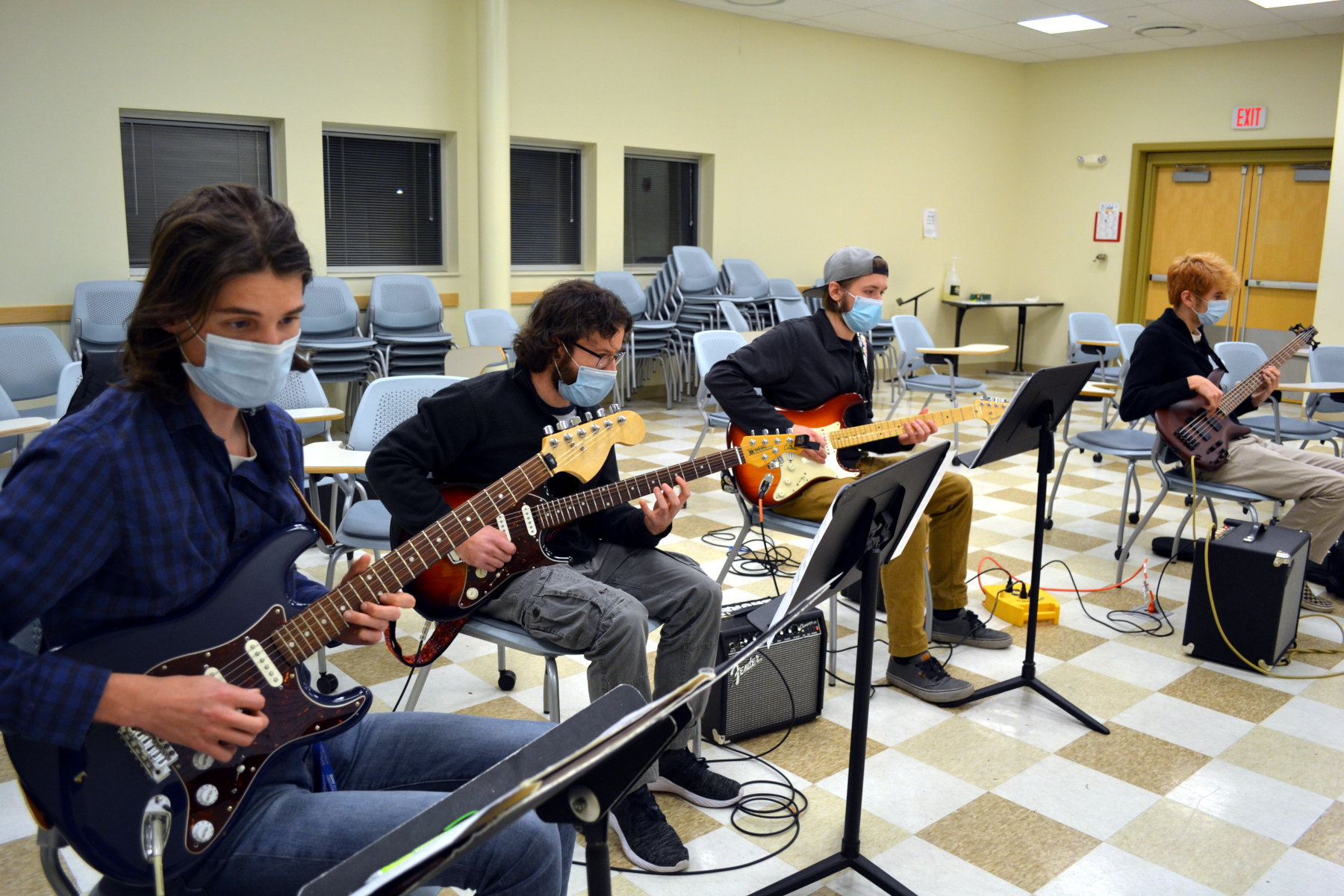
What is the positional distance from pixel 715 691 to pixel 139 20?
→ 18.1 ft

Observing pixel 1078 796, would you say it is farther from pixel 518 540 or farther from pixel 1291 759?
pixel 518 540

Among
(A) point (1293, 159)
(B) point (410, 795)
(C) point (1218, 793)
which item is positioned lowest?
(C) point (1218, 793)

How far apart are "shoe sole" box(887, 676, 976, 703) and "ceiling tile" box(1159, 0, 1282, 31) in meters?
7.07

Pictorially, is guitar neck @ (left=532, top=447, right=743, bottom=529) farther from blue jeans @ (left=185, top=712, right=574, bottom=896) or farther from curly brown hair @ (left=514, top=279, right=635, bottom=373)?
blue jeans @ (left=185, top=712, right=574, bottom=896)

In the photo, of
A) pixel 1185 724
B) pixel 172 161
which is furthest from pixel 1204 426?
pixel 172 161

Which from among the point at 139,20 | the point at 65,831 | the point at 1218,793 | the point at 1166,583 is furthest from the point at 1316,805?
the point at 139,20

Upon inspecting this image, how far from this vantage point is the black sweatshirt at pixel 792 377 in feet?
10.6

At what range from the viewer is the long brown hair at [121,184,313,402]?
129 cm

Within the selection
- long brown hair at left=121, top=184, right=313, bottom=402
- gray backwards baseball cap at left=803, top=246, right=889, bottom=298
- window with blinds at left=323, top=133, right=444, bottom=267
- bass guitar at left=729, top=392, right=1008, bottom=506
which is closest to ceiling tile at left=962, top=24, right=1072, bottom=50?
window with blinds at left=323, top=133, right=444, bottom=267

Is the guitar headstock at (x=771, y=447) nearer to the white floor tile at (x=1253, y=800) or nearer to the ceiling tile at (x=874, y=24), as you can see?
the white floor tile at (x=1253, y=800)

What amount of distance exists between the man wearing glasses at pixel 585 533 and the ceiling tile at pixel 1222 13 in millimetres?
7506

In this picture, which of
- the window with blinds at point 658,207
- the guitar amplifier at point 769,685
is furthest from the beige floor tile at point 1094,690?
the window with blinds at point 658,207

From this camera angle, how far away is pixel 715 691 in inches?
103

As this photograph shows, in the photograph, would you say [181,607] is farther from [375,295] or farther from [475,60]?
[475,60]
